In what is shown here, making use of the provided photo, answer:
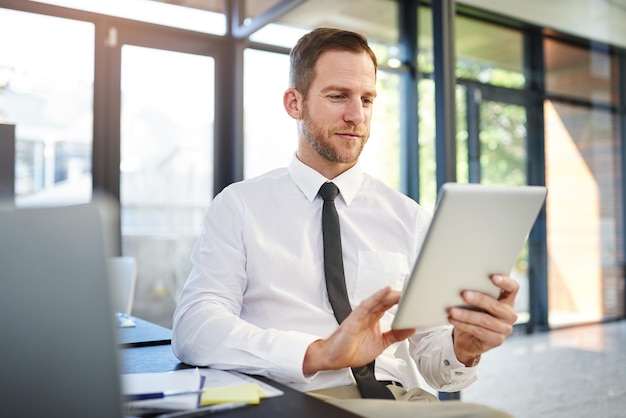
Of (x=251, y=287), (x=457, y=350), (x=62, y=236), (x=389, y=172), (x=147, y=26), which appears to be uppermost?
(x=147, y=26)

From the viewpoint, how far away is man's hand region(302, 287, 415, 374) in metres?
0.97

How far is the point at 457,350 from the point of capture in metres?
1.23

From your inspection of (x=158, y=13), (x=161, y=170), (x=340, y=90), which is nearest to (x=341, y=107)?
(x=340, y=90)

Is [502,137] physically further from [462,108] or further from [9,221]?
[9,221]

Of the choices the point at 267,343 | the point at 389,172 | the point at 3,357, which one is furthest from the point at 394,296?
the point at 389,172

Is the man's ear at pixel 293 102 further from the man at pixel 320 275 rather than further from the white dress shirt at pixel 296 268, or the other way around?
the white dress shirt at pixel 296 268

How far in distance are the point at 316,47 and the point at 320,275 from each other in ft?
1.96

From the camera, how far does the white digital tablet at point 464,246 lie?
880 millimetres

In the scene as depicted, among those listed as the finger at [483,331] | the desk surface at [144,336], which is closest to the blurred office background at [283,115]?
the desk surface at [144,336]

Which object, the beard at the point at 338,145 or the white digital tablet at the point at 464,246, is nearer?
the white digital tablet at the point at 464,246

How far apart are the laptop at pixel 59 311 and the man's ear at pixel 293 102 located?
3.71 feet

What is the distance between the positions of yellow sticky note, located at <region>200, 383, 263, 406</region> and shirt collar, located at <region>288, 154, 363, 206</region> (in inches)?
25.9

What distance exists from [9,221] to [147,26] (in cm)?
383

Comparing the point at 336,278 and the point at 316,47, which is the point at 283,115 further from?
the point at 336,278
